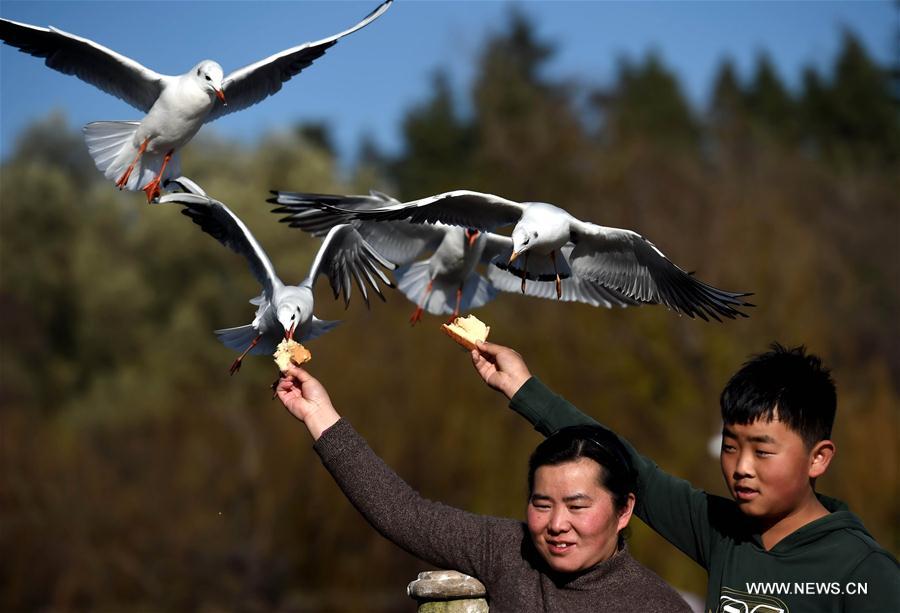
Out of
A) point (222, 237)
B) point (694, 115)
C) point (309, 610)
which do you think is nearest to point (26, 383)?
point (309, 610)

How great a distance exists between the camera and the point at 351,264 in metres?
3.46

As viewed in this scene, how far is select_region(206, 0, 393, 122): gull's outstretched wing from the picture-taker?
3184 mm

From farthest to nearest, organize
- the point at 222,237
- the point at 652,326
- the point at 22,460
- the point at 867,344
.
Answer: the point at 867,344 → the point at 652,326 → the point at 22,460 → the point at 222,237

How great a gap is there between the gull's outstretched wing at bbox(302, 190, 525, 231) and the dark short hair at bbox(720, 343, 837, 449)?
121 cm

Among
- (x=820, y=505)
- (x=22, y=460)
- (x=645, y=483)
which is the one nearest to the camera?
(x=820, y=505)

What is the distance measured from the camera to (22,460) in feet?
42.5

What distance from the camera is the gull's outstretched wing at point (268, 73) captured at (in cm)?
318

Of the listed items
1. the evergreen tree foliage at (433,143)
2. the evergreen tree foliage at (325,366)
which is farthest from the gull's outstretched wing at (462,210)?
the evergreen tree foliage at (433,143)

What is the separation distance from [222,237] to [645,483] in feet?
4.69

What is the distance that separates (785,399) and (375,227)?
8.90ft

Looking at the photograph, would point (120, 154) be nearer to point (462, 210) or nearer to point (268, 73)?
point (268, 73)

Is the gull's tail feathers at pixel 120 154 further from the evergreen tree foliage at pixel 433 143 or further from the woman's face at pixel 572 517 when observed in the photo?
the evergreen tree foliage at pixel 433 143

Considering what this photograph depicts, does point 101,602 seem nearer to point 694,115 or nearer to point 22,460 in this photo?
point 22,460

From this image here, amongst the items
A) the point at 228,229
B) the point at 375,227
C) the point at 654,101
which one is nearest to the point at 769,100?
the point at 654,101
